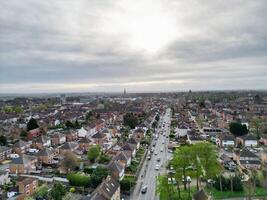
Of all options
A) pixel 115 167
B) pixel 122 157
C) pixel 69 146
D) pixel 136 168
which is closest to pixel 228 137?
pixel 136 168

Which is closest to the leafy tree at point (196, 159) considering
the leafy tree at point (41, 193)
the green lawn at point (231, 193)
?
the green lawn at point (231, 193)

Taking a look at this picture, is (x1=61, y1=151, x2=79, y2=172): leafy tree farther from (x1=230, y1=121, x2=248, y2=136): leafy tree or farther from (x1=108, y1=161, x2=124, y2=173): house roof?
(x1=230, y1=121, x2=248, y2=136): leafy tree

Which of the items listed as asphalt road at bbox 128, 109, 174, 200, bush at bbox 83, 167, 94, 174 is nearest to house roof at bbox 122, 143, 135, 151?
asphalt road at bbox 128, 109, 174, 200

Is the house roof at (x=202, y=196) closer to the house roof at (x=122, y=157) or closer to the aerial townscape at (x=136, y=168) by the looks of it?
the aerial townscape at (x=136, y=168)

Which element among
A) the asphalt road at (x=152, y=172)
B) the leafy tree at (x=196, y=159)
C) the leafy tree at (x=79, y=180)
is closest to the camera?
the leafy tree at (x=196, y=159)

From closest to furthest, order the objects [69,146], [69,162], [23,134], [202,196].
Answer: [202,196] → [69,162] → [69,146] → [23,134]

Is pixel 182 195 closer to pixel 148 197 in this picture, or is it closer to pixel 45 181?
pixel 148 197

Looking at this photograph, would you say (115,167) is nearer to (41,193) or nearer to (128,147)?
(41,193)

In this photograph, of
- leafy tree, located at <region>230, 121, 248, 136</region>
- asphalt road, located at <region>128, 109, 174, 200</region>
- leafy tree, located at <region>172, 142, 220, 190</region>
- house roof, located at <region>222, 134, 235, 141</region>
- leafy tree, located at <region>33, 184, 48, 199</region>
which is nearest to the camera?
leafy tree, located at <region>33, 184, 48, 199</region>
